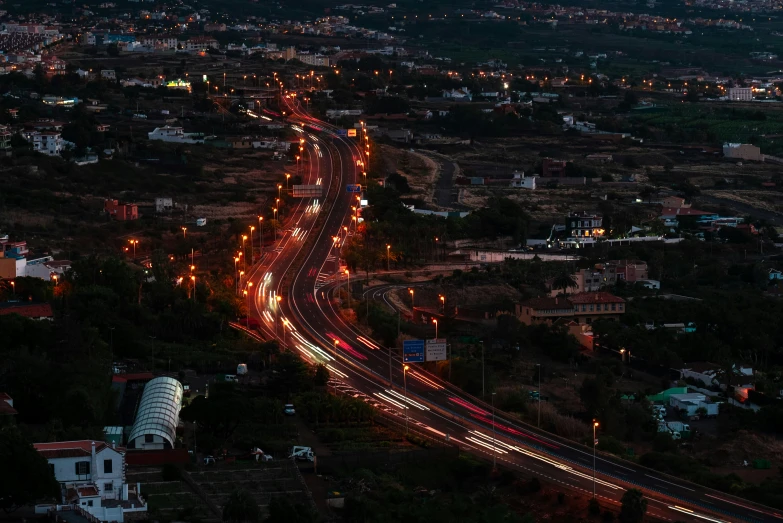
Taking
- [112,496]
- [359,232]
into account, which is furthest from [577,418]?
[359,232]

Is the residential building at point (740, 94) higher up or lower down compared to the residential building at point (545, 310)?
lower down

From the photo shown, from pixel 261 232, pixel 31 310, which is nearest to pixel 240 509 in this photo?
pixel 31 310

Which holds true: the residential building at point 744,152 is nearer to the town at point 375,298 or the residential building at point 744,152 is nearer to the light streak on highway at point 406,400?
the town at point 375,298

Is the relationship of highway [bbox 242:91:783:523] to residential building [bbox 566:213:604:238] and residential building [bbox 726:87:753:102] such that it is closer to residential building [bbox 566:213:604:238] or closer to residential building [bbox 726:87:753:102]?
residential building [bbox 566:213:604:238]

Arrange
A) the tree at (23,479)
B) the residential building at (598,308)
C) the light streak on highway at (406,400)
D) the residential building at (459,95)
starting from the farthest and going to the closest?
the residential building at (459,95), the residential building at (598,308), the light streak on highway at (406,400), the tree at (23,479)

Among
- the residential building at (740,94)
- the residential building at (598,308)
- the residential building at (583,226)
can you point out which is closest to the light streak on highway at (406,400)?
the residential building at (598,308)

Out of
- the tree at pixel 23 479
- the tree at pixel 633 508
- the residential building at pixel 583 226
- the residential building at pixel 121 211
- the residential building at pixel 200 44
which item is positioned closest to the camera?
the tree at pixel 23 479

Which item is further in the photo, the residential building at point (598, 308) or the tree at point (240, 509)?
the residential building at point (598, 308)
